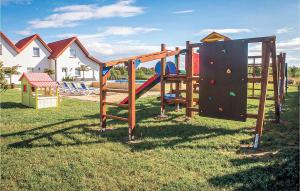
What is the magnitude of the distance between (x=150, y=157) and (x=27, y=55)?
1209 inches

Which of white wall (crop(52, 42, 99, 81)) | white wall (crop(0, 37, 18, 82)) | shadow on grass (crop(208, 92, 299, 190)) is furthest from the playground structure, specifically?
white wall (crop(52, 42, 99, 81))

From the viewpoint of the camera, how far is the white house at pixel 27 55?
2944 centimetres

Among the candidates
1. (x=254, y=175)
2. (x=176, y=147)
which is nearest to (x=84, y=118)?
(x=176, y=147)

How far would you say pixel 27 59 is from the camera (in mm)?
31203

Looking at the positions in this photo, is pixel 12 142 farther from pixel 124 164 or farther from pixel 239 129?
pixel 239 129

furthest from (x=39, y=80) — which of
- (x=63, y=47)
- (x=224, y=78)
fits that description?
(x=63, y=47)

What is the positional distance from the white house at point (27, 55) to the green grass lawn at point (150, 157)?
25309 mm

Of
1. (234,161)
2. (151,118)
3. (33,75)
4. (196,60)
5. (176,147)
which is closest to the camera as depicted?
(234,161)

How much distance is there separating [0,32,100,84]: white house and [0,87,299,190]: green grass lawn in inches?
1003

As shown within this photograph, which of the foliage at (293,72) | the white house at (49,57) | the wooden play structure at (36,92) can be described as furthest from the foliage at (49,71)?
the foliage at (293,72)

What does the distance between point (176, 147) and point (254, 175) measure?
1834mm

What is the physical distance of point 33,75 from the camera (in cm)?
1227

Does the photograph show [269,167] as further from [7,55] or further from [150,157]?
[7,55]

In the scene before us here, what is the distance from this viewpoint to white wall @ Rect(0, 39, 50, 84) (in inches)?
1161
